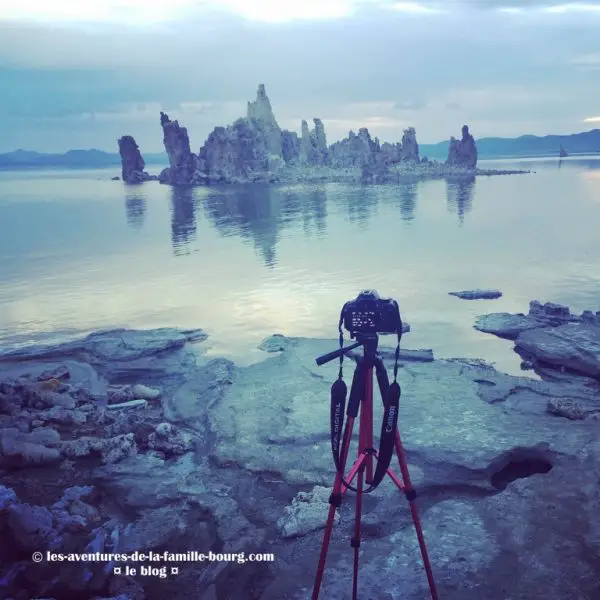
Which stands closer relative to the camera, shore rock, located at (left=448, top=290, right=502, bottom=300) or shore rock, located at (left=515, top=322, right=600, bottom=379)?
shore rock, located at (left=515, top=322, right=600, bottom=379)

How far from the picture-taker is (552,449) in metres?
5.96

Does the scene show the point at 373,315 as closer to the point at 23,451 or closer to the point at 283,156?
the point at 23,451

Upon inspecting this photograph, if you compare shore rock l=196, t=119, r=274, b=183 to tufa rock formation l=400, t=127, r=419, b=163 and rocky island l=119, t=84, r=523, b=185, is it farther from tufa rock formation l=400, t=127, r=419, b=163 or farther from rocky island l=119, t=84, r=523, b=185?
tufa rock formation l=400, t=127, r=419, b=163

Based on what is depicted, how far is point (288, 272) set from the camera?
17484 mm

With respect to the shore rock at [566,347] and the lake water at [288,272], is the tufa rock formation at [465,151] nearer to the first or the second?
the lake water at [288,272]

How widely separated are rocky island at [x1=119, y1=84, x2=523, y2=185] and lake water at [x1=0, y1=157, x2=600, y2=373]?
5723 centimetres

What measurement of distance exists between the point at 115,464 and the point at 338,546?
2.81m

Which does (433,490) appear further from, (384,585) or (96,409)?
(96,409)

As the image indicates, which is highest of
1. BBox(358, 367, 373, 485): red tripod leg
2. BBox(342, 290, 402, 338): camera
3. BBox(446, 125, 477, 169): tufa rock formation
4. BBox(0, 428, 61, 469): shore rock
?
BBox(446, 125, 477, 169): tufa rock formation

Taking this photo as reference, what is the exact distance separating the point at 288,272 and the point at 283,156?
122604 millimetres

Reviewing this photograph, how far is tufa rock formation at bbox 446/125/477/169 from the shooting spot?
121 meters

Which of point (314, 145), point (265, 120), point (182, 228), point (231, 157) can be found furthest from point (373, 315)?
point (314, 145)

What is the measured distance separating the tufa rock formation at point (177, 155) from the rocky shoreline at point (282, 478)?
100 meters

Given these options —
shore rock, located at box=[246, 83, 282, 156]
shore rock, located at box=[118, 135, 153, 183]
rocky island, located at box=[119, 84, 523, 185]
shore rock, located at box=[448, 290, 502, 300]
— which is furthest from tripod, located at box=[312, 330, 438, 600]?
shore rock, located at box=[246, 83, 282, 156]
